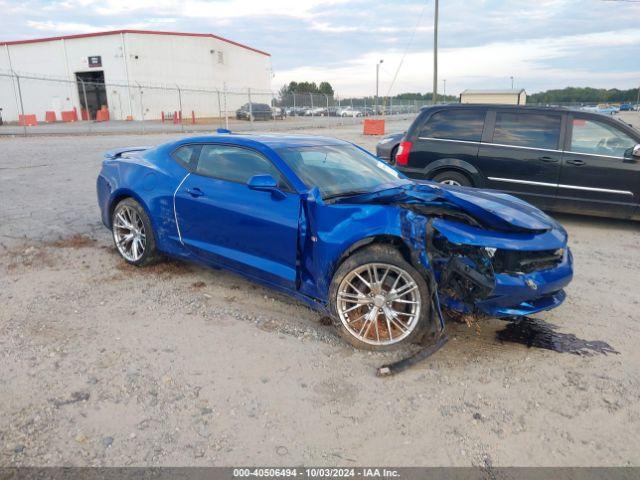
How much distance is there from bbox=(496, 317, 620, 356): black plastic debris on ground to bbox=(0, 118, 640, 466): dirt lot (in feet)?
0.17

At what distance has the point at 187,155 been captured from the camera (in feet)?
16.4

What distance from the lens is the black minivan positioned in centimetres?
693

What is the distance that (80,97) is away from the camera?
4497cm

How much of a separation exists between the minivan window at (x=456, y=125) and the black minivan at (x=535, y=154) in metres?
0.01

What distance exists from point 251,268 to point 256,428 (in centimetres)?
168

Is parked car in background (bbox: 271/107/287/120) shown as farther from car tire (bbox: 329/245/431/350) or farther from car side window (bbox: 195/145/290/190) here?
car tire (bbox: 329/245/431/350)

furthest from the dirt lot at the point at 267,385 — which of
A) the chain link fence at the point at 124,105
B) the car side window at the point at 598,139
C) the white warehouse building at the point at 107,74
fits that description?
the white warehouse building at the point at 107,74

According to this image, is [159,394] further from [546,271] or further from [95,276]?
[546,271]

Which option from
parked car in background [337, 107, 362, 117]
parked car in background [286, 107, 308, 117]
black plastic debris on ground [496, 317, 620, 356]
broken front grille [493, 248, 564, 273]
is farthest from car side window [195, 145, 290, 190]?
parked car in background [337, 107, 362, 117]

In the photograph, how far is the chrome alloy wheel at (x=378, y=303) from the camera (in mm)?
3564

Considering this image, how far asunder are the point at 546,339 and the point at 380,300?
4.52 ft

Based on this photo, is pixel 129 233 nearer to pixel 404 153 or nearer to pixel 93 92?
pixel 404 153

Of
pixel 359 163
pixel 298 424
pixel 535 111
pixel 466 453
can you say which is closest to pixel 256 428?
pixel 298 424

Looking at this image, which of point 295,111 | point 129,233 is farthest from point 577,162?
point 295,111
